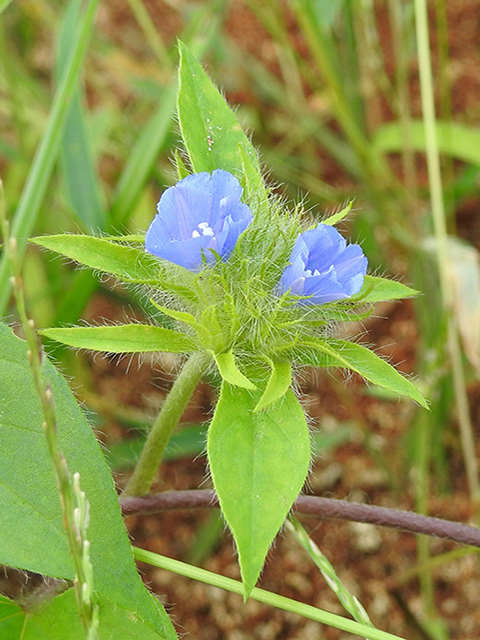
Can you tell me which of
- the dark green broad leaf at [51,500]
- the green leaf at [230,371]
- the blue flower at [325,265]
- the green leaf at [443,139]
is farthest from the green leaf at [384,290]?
the green leaf at [443,139]

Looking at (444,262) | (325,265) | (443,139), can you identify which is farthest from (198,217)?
(443,139)

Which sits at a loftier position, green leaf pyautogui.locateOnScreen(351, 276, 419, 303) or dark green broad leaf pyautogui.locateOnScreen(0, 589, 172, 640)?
green leaf pyautogui.locateOnScreen(351, 276, 419, 303)

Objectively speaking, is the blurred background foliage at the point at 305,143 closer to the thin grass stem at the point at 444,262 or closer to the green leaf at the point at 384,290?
the thin grass stem at the point at 444,262

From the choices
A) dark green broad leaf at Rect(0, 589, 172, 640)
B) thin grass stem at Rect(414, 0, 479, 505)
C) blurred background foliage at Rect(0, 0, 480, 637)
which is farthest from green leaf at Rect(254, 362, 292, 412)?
thin grass stem at Rect(414, 0, 479, 505)

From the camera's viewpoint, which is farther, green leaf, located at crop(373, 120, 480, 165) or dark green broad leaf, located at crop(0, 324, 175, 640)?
green leaf, located at crop(373, 120, 480, 165)

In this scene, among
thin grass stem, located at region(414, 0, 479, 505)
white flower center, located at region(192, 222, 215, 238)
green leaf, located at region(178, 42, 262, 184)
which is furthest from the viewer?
thin grass stem, located at region(414, 0, 479, 505)

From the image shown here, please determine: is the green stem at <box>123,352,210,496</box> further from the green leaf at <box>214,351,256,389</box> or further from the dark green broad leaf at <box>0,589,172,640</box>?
the dark green broad leaf at <box>0,589,172,640</box>

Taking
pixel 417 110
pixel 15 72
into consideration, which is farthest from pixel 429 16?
pixel 15 72
